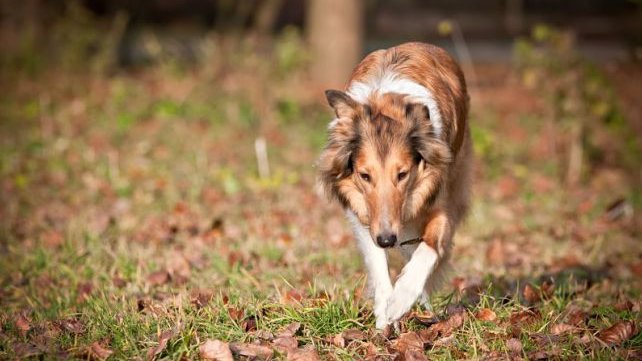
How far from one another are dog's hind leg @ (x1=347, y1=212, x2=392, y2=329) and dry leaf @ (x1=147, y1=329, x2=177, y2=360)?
121 centimetres

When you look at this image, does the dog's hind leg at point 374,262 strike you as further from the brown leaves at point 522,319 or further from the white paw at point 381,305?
the brown leaves at point 522,319

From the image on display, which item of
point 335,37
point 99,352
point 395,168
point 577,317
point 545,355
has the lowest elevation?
point 577,317

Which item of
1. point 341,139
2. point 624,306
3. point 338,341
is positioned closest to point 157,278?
point 341,139

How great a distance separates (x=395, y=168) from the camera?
192 inches

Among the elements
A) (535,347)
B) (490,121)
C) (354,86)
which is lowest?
(490,121)

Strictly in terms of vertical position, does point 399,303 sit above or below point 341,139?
below

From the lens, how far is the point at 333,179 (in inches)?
203

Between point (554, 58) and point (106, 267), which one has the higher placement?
point (554, 58)

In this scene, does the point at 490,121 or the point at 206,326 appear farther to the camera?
the point at 490,121

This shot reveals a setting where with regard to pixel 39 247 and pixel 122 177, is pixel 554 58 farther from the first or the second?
pixel 39 247

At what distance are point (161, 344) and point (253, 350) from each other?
46 centimetres

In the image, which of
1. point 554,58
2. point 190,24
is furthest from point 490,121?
point 190,24

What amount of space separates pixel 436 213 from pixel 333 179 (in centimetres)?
67

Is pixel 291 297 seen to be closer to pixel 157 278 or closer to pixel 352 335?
pixel 352 335
